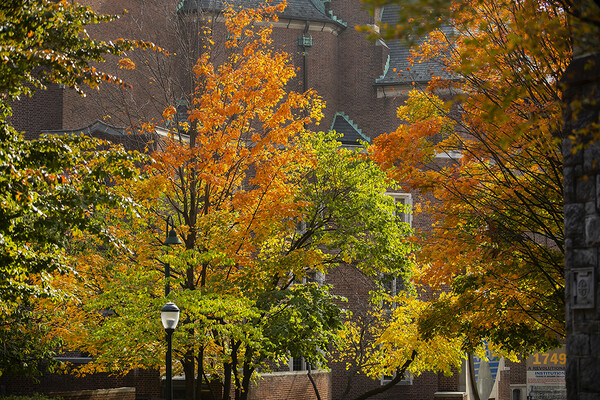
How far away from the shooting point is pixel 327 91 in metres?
41.4

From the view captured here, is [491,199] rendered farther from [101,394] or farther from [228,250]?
[101,394]

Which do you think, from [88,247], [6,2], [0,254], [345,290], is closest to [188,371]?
[88,247]

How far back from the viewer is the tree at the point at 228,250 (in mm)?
17875

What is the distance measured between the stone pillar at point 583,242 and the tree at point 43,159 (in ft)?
25.2

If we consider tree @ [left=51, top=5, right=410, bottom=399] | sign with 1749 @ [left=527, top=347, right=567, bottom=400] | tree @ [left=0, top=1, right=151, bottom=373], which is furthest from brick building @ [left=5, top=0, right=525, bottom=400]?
tree @ [left=0, top=1, right=151, bottom=373]

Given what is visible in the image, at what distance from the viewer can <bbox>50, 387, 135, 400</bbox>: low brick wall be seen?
76.3ft

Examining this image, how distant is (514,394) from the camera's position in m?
42.2

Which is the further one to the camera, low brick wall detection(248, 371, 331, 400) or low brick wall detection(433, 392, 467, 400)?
low brick wall detection(433, 392, 467, 400)

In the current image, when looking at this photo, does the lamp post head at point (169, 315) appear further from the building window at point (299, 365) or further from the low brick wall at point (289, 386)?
the building window at point (299, 365)

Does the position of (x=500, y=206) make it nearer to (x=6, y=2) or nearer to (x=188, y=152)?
(x=188, y=152)

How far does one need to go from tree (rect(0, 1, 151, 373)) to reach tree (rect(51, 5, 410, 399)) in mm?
4059

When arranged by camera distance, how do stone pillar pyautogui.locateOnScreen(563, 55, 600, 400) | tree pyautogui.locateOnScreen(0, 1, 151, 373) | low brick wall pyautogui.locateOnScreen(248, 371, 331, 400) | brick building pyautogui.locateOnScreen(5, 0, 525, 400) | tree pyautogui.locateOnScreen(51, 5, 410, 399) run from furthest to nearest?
brick building pyautogui.locateOnScreen(5, 0, 525, 400)
low brick wall pyautogui.locateOnScreen(248, 371, 331, 400)
tree pyautogui.locateOnScreen(51, 5, 410, 399)
tree pyautogui.locateOnScreen(0, 1, 151, 373)
stone pillar pyautogui.locateOnScreen(563, 55, 600, 400)

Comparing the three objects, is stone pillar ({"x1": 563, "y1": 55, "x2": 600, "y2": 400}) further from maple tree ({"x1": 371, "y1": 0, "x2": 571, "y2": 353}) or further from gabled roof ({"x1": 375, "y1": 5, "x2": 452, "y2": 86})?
gabled roof ({"x1": 375, "y1": 5, "x2": 452, "y2": 86})

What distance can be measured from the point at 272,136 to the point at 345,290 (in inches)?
662
